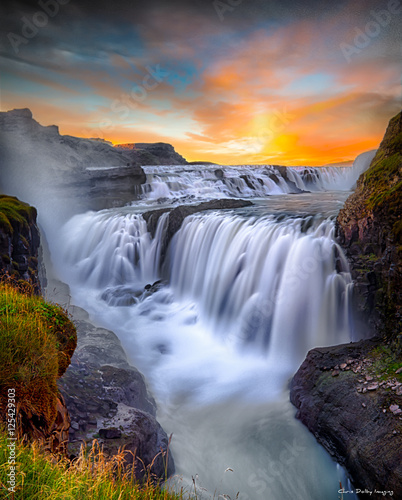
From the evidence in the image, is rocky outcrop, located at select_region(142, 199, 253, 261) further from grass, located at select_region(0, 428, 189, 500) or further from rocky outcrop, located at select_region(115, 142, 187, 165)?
rocky outcrop, located at select_region(115, 142, 187, 165)

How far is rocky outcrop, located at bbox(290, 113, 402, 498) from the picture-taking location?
456cm

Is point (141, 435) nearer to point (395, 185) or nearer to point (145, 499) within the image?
point (145, 499)

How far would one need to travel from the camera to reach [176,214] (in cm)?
1571

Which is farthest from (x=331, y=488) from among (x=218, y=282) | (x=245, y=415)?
(x=218, y=282)

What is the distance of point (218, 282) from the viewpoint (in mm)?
11812

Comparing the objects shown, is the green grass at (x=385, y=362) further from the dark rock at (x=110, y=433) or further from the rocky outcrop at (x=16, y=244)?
the rocky outcrop at (x=16, y=244)

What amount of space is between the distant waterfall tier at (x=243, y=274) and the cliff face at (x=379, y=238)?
24.8 inches

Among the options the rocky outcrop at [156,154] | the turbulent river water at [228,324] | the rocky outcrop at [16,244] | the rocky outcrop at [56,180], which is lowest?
the turbulent river water at [228,324]

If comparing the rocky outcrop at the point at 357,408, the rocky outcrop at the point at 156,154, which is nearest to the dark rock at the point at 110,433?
the rocky outcrop at the point at 357,408

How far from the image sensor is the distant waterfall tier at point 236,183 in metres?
27.7

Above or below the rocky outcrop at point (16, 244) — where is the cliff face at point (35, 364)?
below

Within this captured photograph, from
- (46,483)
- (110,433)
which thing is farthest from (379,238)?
(46,483)

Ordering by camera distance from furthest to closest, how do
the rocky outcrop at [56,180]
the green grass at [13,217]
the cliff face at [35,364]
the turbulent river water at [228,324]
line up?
1. the rocky outcrop at [56,180]
2. the green grass at [13,217]
3. the turbulent river water at [228,324]
4. the cliff face at [35,364]

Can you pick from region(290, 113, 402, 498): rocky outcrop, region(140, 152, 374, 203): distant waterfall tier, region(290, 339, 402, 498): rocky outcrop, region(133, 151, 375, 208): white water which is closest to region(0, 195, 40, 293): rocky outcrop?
region(290, 339, 402, 498): rocky outcrop
